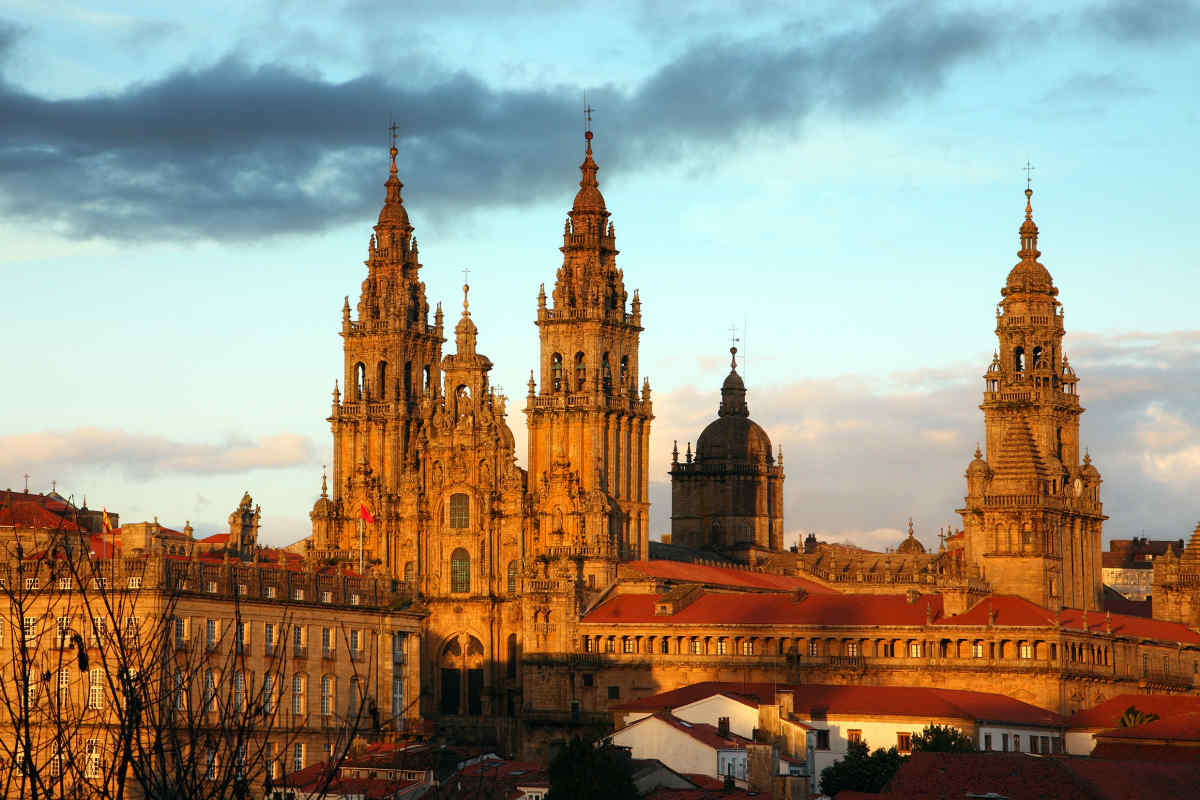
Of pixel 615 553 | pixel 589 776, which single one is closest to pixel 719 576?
pixel 615 553

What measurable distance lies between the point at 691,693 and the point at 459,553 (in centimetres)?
3624

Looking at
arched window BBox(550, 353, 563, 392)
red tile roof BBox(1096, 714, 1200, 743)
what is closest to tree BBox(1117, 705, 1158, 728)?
red tile roof BBox(1096, 714, 1200, 743)

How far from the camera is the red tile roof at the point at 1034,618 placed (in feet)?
439

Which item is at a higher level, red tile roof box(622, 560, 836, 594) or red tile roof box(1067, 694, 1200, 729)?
red tile roof box(622, 560, 836, 594)

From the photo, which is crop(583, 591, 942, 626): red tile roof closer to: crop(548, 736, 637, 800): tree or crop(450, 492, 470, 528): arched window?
crop(450, 492, 470, 528): arched window

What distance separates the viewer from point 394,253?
167 meters

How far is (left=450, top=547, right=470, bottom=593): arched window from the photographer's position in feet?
511

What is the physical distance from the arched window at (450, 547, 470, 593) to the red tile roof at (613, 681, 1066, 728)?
93.9ft

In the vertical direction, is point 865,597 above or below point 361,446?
below

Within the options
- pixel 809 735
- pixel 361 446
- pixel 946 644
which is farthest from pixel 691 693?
pixel 361 446

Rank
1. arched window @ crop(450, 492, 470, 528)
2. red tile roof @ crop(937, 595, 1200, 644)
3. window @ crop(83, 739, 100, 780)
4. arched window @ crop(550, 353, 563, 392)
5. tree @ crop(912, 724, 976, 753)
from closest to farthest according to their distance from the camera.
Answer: window @ crop(83, 739, 100, 780) → tree @ crop(912, 724, 976, 753) → red tile roof @ crop(937, 595, 1200, 644) → arched window @ crop(550, 353, 563, 392) → arched window @ crop(450, 492, 470, 528)

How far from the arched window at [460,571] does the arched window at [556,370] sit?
13831mm

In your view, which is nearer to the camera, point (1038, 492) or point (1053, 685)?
point (1053, 685)

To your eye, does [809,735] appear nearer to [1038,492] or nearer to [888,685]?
[888,685]
